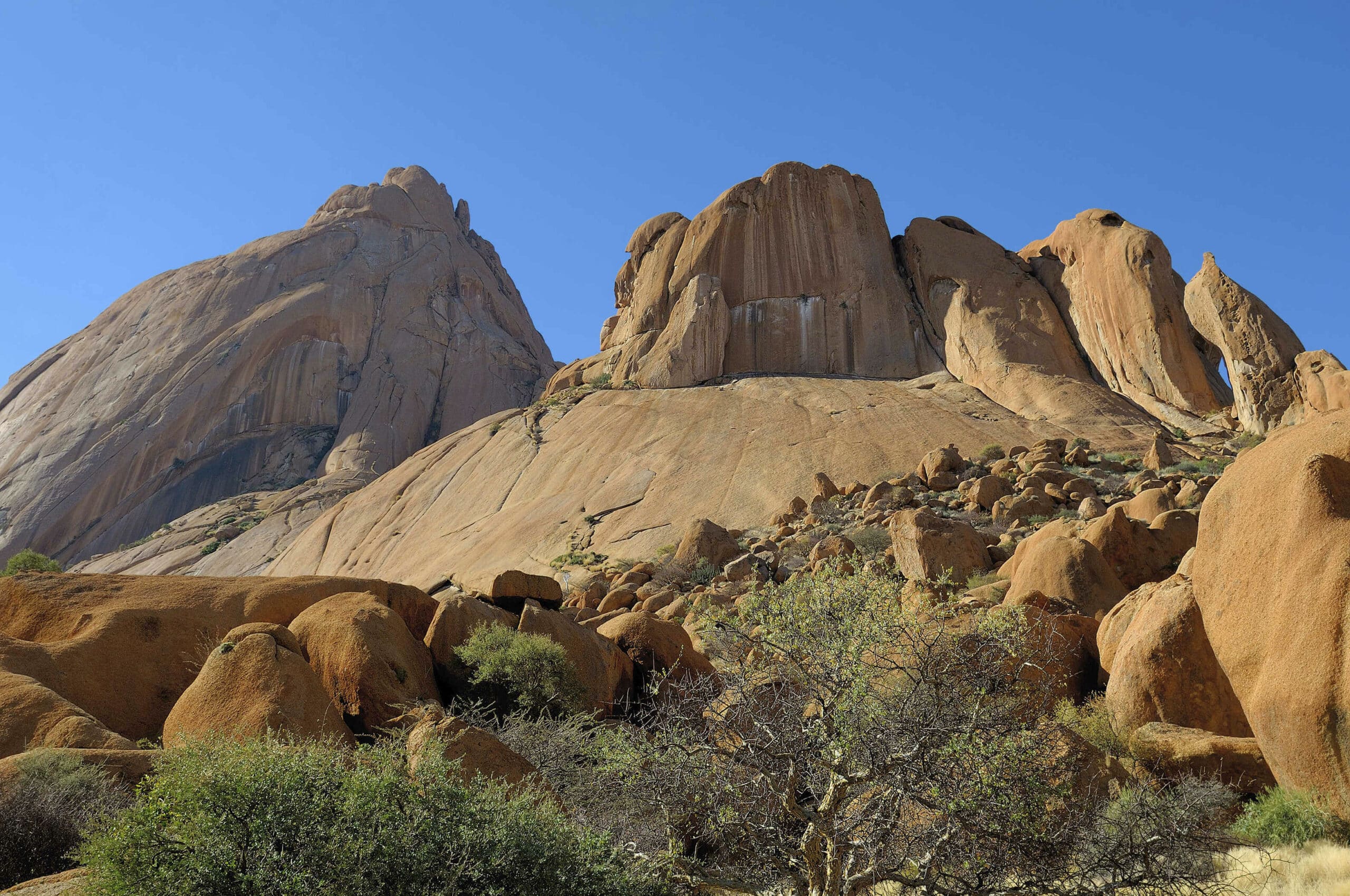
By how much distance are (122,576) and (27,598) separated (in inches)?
56.9

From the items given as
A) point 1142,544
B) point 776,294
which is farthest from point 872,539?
point 776,294

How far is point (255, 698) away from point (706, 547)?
14.5 meters

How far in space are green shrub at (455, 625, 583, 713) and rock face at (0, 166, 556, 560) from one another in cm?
4626

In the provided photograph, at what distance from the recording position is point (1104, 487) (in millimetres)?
25188

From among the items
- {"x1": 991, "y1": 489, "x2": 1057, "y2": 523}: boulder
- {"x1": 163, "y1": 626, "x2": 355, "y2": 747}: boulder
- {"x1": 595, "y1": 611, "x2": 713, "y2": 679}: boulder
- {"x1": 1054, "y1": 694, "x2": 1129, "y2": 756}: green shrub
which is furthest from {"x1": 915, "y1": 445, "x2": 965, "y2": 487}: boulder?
{"x1": 163, "y1": 626, "x2": 355, "y2": 747}: boulder

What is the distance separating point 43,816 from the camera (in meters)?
8.91

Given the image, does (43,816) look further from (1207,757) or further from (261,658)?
(1207,757)

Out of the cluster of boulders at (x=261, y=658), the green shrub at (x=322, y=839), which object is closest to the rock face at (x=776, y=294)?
the cluster of boulders at (x=261, y=658)

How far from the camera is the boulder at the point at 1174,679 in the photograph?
36.4 ft

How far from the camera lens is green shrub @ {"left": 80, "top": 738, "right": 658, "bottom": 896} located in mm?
6789

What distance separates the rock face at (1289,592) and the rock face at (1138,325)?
23038 mm

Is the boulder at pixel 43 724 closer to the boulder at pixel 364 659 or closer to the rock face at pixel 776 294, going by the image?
the boulder at pixel 364 659

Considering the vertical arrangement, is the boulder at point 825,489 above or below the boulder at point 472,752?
above

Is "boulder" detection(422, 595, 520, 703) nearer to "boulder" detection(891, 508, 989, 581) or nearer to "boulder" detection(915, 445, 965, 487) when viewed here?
"boulder" detection(891, 508, 989, 581)
